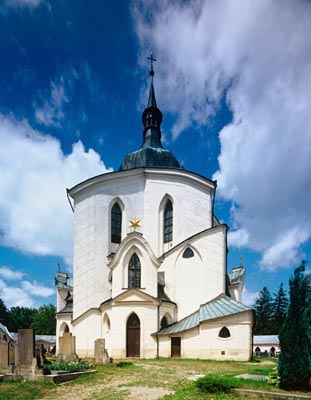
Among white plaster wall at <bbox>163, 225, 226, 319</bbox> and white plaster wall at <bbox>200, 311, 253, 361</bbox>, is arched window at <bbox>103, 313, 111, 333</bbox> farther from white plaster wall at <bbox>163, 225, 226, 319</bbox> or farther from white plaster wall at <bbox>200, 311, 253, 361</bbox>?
white plaster wall at <bbox>200, 311, 253, 361</bbox>

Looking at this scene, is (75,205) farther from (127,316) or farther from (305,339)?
(305,339)

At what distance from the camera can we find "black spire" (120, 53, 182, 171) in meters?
33.5

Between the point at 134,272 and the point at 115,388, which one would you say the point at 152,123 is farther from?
the point at 115,388

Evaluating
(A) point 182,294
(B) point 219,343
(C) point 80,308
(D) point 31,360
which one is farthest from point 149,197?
(D) point 31,360

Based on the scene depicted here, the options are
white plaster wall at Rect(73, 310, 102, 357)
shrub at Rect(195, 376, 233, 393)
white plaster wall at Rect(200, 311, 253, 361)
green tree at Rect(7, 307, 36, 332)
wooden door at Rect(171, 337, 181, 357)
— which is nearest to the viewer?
shrub at Rect(195, 376, 233, 393)

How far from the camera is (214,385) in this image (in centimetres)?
940

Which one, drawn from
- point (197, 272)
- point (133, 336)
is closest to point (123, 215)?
point (197, 272)

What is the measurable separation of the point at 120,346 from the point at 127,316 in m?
2.07

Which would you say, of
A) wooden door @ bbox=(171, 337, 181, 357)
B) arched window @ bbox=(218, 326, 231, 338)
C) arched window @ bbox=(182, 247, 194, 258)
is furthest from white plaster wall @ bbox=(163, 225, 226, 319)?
arched window @ bbox=(218, 326, 231, 338)

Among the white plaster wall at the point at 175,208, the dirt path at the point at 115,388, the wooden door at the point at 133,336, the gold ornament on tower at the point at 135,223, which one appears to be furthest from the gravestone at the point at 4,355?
the white plaster wall at the point at 175,208

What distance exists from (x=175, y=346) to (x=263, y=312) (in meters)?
59.5

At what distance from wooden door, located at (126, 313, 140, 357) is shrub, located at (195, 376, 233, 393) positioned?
15.5m

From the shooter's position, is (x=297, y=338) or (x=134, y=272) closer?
(x=297, y=338)

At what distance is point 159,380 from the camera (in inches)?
503
